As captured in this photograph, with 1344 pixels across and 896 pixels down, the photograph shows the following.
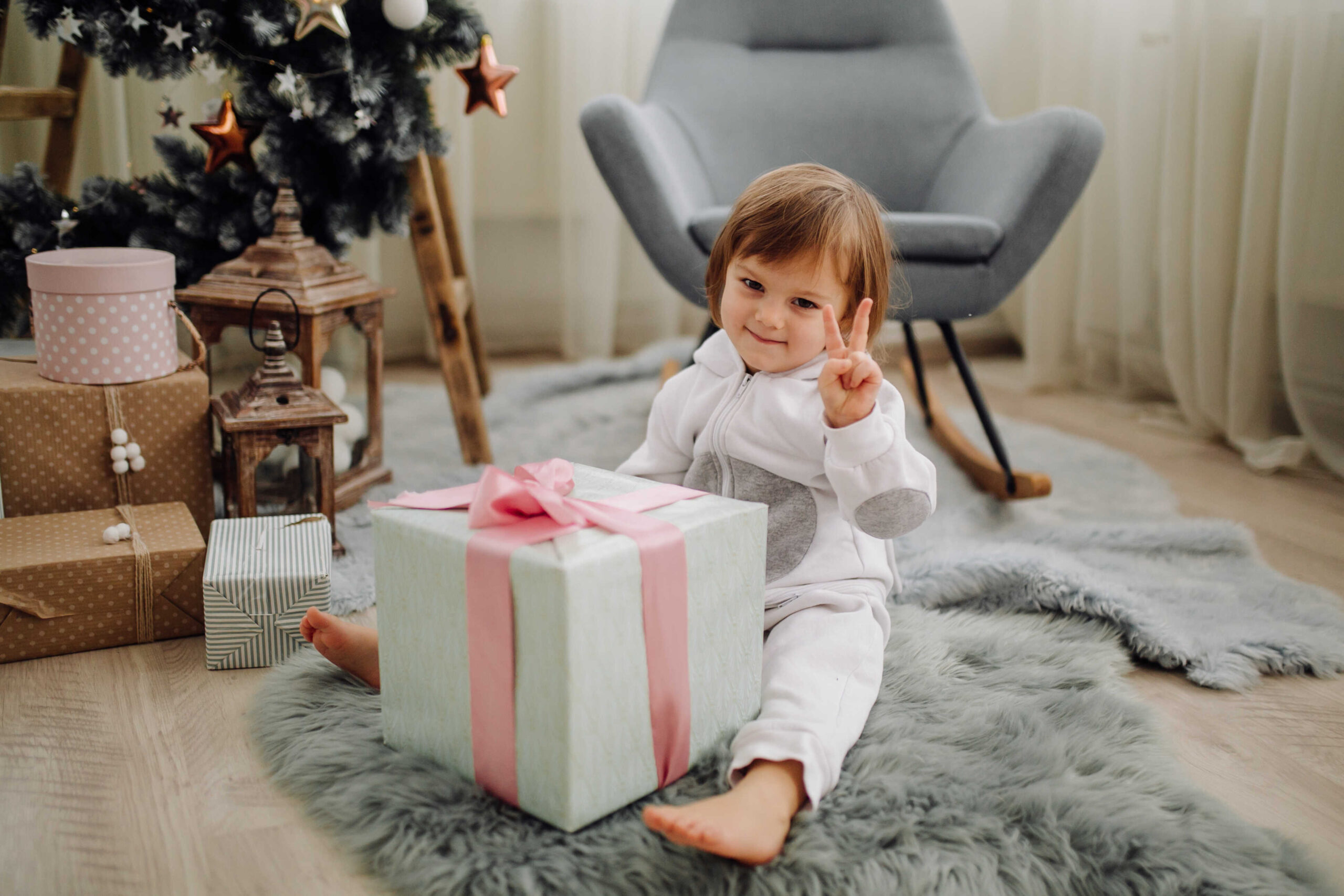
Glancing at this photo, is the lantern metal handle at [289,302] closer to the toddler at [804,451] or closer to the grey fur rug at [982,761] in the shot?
the grey fur rug at [982,761]

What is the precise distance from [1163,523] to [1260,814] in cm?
69

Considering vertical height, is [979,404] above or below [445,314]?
below

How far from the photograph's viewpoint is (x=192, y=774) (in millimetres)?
896

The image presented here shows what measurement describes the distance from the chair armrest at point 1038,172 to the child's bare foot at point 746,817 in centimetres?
97

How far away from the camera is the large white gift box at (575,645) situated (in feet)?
2.42

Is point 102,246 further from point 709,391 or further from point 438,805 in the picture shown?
point 438,805

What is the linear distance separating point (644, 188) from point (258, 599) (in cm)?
78

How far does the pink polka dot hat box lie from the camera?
3.96ft

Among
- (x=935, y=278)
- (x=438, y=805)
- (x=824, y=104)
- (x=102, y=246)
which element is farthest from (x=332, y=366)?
(x=438, y=805)

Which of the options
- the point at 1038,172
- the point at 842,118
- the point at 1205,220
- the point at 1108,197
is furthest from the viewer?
the point at 1108,197

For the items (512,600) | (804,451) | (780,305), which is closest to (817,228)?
(780,305)

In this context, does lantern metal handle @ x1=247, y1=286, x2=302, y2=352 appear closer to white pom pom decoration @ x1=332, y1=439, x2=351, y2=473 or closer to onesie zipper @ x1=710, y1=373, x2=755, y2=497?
white pom pom decoration @ x1=332, y1=439, x2=351, y2=473

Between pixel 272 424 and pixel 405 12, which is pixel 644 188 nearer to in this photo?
pixel 405 12

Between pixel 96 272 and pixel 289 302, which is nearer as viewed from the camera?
pixel 96 272
